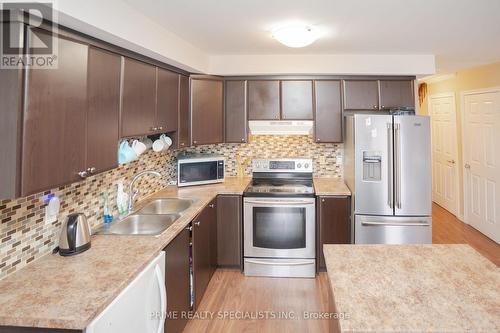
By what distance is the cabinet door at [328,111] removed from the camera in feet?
11.5

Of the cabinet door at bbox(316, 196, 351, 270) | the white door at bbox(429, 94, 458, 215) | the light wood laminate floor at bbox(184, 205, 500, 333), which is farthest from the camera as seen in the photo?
the white door at bbox(429, 94, 458, 215)

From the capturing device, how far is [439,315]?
44.6 inches

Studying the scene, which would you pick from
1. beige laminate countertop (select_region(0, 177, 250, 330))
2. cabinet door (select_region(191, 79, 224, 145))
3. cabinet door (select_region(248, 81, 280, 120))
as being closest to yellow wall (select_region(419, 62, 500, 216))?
cabinet door (select_region(248, 81, 280, 120))

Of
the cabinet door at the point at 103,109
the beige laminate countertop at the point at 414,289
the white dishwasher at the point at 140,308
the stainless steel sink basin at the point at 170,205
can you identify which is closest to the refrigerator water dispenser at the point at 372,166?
the beige laminate countertop at the point at 414,289

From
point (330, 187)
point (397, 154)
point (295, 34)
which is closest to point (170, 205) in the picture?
Result: point (330, 187)

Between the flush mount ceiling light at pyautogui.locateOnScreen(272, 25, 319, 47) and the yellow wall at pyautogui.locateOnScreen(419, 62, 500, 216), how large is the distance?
315 centimetres

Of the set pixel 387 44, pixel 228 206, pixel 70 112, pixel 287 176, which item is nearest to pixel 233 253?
pixel 228 206

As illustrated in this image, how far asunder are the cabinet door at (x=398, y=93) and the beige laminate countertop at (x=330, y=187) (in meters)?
1.05

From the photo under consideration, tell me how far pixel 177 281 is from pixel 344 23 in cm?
226

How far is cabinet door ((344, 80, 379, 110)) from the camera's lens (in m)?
3.46

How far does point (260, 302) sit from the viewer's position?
9.08 feet

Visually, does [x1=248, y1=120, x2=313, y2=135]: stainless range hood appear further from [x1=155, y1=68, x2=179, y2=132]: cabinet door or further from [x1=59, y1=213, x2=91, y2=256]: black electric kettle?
[x1=59, y1=213, x2=91, y2=256]: black electric kettle

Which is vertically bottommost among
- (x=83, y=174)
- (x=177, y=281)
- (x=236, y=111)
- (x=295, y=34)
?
(x=177, y=281)

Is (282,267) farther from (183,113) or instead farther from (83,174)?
(83,174)
